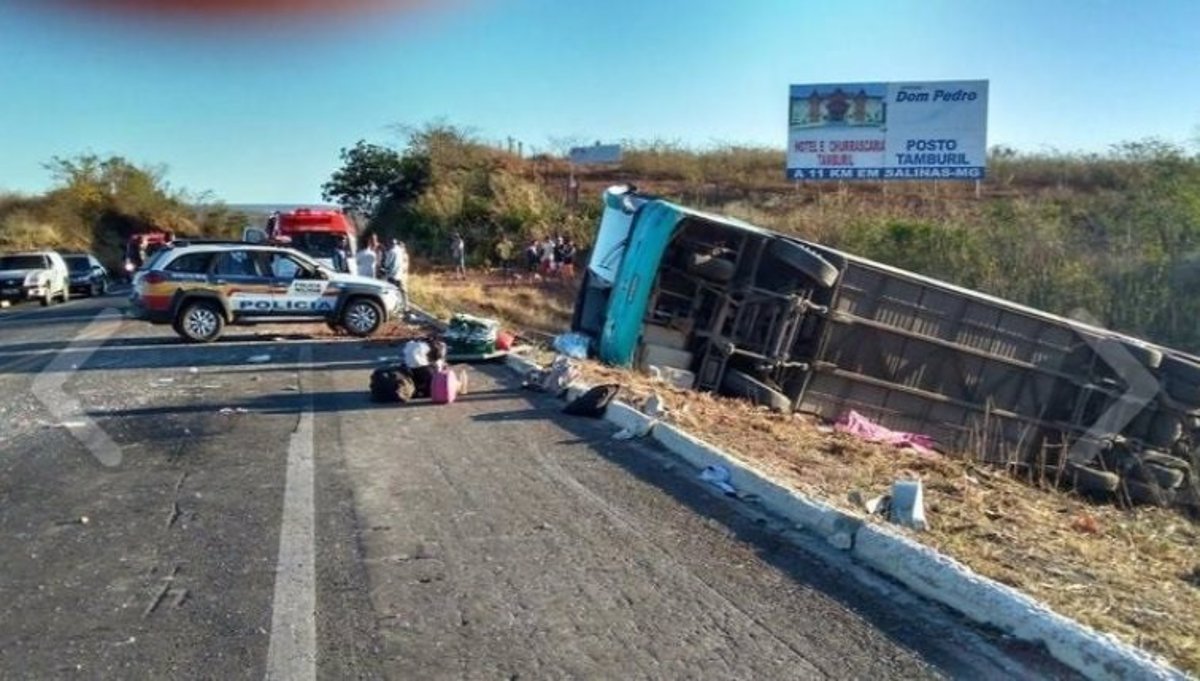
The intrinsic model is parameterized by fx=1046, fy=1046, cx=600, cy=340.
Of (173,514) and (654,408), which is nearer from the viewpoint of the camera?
(173,514)

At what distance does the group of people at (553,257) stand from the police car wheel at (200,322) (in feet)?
61.7

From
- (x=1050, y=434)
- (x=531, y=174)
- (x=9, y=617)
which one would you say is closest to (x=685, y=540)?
(x=9, y=617)

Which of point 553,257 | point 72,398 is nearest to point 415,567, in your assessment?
point 72,398

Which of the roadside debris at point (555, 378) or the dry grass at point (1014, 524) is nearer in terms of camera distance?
the dry grass at point (1014, 524)

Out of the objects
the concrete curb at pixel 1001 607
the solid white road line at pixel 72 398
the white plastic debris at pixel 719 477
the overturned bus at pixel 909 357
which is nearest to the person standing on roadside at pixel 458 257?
the solid white road line at pixel 72 398

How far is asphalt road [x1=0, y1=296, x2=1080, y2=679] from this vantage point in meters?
4.33

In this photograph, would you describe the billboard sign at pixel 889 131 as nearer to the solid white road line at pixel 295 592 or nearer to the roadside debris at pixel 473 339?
the roadside debris at pixel 473 339

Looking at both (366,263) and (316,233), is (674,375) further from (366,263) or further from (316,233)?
(316,233)

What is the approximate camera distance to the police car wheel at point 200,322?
17906 mm

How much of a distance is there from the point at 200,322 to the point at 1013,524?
14894 mm

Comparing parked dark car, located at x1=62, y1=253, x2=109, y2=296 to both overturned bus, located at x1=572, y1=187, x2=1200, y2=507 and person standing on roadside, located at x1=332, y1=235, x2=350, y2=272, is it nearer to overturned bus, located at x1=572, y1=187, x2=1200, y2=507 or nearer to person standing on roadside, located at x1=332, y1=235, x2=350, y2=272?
person standing on roadside, located at x1=332, y1=235, x2=350, y2=272

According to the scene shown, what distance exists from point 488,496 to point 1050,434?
26.6 feet

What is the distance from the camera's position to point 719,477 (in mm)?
7375

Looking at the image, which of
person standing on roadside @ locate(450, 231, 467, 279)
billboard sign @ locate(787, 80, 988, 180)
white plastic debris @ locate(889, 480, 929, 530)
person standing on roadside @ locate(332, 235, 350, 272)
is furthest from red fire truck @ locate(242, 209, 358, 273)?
white plastic debris @ locate(889, 480, 929, 530)
